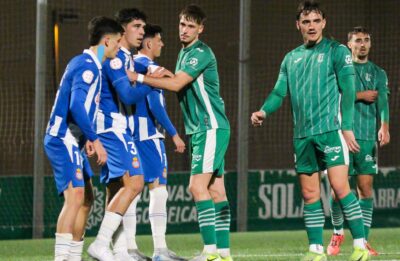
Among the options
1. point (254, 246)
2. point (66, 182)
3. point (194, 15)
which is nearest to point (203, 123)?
point (194, 15)

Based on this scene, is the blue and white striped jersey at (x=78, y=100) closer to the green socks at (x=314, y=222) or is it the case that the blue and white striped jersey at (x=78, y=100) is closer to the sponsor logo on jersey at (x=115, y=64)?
the sponsor logo on jersey at (x=115, y=64)

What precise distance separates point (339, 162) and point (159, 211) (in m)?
1.83

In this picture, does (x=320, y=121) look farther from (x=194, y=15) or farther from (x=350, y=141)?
(x=194, y=15)

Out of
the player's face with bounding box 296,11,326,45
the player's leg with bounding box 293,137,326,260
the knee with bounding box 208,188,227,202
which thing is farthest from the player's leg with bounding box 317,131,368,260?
the knee with bounding box 208,188,227,202

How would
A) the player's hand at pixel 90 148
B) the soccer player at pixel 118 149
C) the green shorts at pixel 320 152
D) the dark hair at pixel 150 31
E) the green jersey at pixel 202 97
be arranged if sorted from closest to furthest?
the player's hand at pixel 90 148
the soccer player at pixel 118 149
the green shorts at pixel 320 152
the green jersey at pixel 202 97
the dark hair at pixel 150 31

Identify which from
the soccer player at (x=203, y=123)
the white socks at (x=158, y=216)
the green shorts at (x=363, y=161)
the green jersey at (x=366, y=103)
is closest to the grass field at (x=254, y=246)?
the green shorts at (x=363, y=161)

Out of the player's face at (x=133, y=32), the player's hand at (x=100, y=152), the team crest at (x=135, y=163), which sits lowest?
the team crest at (x=135, y=163)

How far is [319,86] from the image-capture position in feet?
27.2

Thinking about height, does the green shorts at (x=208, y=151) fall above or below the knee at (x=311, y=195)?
above

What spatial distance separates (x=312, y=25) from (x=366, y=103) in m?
2.50

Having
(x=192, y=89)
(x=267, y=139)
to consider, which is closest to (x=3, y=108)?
(x=267, y=139)

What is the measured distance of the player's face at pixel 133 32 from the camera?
8656 mm

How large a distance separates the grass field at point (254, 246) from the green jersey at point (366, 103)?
1.25m

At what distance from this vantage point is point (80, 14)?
61.4 ft
